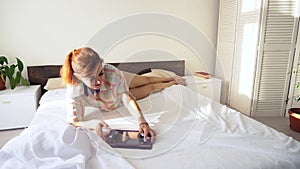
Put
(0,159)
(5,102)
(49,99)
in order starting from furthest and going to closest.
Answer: (5,102)
(49,99)
(0,159)

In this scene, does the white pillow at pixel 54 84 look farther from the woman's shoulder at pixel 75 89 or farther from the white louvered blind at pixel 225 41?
the white louvered blind at pixel 225 41

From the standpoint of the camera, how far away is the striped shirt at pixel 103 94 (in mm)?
1451

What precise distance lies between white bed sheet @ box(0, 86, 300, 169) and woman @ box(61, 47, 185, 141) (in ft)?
0.32

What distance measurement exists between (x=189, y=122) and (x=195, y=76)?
1.57 metres

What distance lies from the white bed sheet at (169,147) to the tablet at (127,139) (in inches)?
1.4

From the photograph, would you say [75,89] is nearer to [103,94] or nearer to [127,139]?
[103,94]

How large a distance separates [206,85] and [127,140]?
1.85 metres

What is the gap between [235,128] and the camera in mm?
1336

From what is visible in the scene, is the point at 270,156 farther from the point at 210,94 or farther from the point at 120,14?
the point at 120,14

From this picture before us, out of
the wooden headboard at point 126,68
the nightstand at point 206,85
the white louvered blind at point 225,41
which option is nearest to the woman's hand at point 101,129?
the wooden headboard at point 126,68

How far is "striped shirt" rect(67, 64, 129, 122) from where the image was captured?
1451 mm

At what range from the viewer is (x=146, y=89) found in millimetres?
2127

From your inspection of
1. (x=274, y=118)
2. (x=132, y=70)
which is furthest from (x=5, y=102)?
(x=274, y=118)

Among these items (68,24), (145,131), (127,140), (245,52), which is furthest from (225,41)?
(127,140)
